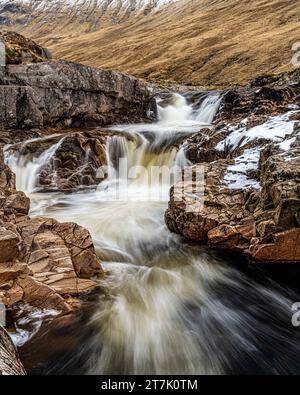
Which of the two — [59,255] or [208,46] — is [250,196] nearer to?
[59,255]

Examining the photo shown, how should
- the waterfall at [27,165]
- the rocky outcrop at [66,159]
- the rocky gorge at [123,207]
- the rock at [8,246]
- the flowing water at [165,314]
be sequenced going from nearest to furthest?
1. the flowing water at [165,314]
2. the rocky gorge at [123,207]
3. the rock at [8,246]
4. the waterfall at [27,165]
5. the rocky outcrop at [66,159]

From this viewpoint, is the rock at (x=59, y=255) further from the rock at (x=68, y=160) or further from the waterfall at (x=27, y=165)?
the waterfall at (x=27, y=165)

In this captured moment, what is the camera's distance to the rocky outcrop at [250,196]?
7613mm

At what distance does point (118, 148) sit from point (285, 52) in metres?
25.7

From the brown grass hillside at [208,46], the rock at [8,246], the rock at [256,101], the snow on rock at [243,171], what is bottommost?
the rock at [8,246]

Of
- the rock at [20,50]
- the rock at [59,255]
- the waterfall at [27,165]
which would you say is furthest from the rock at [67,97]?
the rock at [59,255]

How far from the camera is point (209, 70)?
37.4 m

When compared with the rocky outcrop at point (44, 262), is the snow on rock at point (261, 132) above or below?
above

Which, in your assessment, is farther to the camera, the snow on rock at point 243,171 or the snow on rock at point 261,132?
the snow on rock at point 261,132

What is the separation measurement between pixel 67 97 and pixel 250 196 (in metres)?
12.4

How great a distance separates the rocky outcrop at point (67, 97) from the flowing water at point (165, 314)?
7.25m

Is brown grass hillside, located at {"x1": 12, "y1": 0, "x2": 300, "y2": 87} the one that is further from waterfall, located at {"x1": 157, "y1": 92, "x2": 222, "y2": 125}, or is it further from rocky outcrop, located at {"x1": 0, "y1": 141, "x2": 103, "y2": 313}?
rocky outcrop, located at {"x1": 0, "y1": 141, "x2": 103, "y2": 313}

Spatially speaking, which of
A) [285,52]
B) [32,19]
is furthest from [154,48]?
[32,19]

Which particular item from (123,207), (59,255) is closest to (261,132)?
(123,207)
